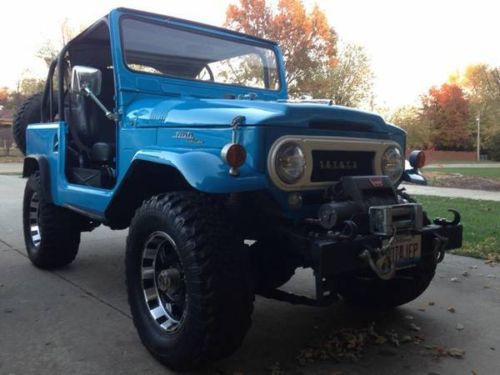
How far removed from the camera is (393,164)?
3.72 meters

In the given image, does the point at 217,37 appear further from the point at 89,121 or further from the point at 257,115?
the point at 257,115

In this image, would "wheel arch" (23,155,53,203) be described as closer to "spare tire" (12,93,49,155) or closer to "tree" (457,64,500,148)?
"spare tire" (12,93,49,155)

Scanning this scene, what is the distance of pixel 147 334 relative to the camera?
128 inches

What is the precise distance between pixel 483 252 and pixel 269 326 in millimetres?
3622

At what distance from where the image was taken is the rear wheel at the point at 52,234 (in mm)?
5137

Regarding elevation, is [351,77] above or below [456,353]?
above

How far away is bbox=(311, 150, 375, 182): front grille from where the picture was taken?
3283 millimetres

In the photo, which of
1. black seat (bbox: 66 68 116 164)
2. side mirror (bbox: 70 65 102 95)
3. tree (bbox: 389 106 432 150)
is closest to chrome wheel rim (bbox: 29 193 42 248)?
black seat (bbox: 66 68 116 164)

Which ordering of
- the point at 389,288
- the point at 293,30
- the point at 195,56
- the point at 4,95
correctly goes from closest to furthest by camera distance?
the point at 389,288, the point at 195,56, the point at 293,30, the point at 4,95

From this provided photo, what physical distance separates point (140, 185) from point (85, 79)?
1.14 metres

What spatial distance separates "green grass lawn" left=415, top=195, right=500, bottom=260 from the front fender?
4235 mm

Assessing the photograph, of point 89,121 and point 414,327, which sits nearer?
point 414,327

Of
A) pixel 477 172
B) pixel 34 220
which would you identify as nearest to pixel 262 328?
pixel 34 220

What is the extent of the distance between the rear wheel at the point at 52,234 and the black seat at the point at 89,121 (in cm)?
70
